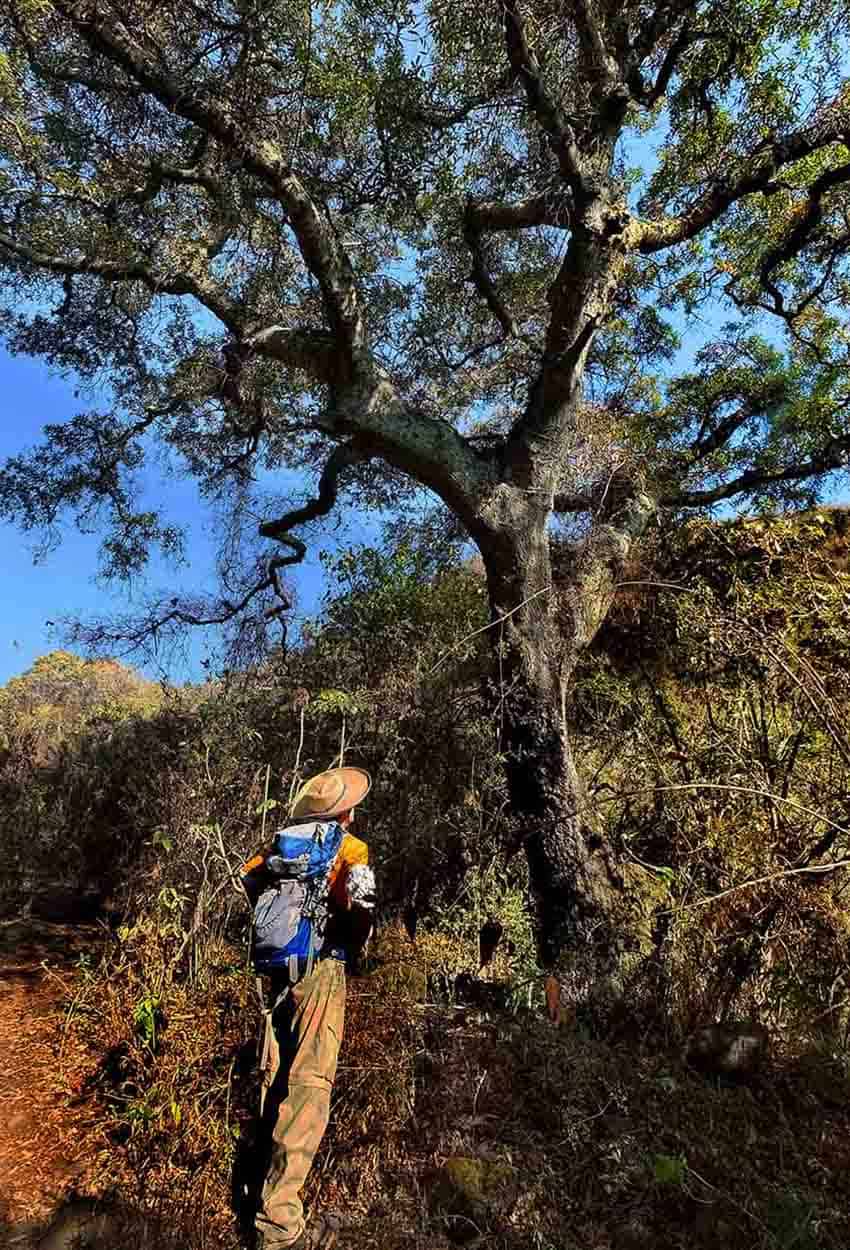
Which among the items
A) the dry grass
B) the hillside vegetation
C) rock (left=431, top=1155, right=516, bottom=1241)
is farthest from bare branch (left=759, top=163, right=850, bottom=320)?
rock (left=431, top=1155, right=516, bottom=1241)

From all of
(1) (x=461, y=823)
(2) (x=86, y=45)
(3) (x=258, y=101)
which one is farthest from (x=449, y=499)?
(2) (x=86, y=45)

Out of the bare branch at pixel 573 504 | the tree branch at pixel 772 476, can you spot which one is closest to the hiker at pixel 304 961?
the bare branch at pixel 573 504

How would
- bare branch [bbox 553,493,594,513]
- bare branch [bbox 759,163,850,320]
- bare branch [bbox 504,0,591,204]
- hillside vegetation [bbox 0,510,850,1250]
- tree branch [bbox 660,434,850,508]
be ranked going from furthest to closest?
tree branch [bbox 660,434,850,508] → bare branch [bbox 553,493,594,513] → bare branch [bbox 759,163,850,320] → bare branch [bbox 504,0,591,204] → hillside vegetation [bbox 0,510,850,1250]

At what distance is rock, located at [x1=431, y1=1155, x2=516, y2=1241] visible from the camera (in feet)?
9.94

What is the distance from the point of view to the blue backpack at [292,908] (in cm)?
333

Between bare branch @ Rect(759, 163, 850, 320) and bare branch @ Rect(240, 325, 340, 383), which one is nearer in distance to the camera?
bare branch @ Rect(240, 325, 340, 383)

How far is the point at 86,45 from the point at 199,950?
661 cm

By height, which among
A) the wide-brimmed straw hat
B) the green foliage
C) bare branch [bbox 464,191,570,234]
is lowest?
the green foliage

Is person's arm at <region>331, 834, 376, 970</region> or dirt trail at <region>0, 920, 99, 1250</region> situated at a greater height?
person's arm at <region>331, 834, 376, 970</region>

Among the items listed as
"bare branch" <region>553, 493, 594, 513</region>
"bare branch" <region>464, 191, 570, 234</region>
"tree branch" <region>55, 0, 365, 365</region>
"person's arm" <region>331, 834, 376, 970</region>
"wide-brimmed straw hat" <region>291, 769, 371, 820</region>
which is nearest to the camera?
"person's arm" <region>331, 834, 376, 970</region>

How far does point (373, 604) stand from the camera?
22.1 ft

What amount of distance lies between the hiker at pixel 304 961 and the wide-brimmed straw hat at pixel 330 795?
12 centimetres

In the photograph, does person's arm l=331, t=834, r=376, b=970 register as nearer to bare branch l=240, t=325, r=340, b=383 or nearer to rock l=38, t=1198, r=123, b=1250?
rock l=38, t=1198, r=123, b=1250

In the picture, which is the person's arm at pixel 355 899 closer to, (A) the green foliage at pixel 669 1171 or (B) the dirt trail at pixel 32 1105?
(A) the green foliage at pixel 669 1171
